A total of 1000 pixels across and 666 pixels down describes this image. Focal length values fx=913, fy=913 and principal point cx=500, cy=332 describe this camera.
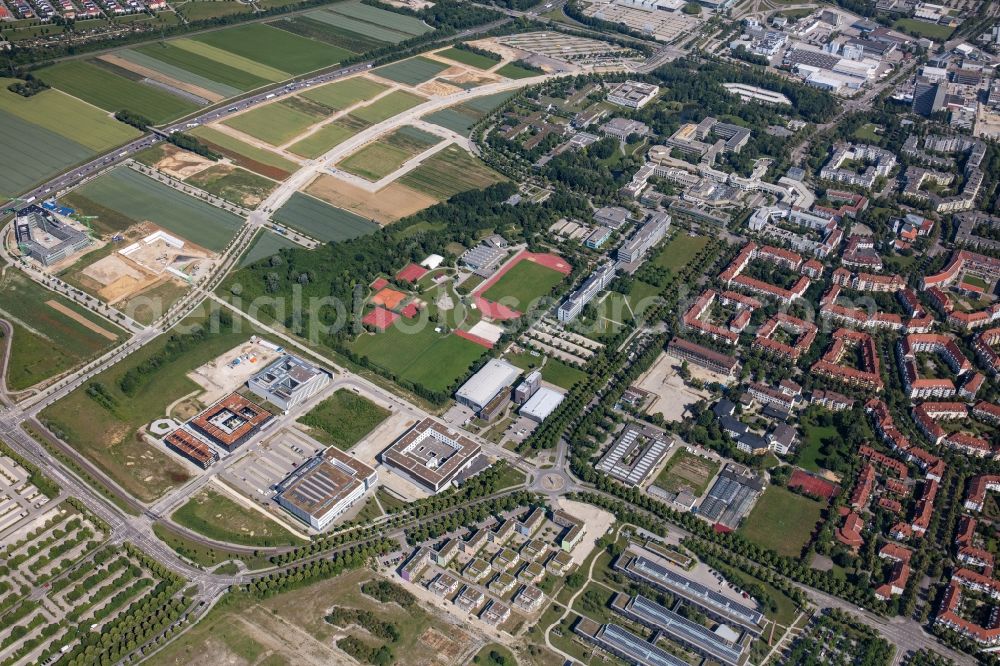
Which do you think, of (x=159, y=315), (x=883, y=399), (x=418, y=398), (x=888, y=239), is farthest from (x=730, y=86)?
(x=159, y=315)

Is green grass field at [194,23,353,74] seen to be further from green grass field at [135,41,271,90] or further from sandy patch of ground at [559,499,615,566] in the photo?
sandy patch of ground at [559,499,615,566]

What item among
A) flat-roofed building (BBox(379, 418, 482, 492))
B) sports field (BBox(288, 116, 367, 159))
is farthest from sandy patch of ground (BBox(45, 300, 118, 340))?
sports field (BBox(288, 116, 367, 159))

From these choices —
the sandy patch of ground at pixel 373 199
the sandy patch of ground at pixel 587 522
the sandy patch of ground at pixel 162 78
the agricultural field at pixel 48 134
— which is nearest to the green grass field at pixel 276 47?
the sandy patch of ground at pixel 162 78

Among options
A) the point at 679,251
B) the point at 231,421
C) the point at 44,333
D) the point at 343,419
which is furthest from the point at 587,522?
the point at 44,333

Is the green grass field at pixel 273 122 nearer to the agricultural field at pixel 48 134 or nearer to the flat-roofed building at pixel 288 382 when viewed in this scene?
the agricultural field at pixel 48 134

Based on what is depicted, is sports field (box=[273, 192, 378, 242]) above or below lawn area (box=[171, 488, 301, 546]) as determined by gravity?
above
